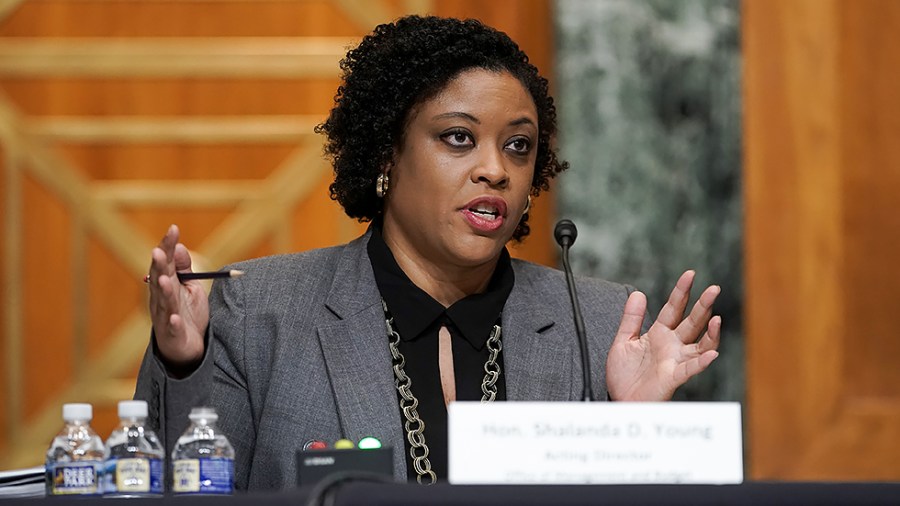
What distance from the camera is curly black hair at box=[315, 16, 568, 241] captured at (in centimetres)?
243

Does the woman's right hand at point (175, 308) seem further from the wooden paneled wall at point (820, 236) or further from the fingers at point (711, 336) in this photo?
the wooden paneled wall at point (820, 236)

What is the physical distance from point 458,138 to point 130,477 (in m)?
1.04

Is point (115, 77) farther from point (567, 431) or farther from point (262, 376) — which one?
point (567, 431)

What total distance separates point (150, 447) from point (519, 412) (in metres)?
0.50

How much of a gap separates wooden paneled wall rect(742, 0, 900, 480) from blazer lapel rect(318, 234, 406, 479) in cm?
164

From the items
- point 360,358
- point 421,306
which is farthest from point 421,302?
point 360,358

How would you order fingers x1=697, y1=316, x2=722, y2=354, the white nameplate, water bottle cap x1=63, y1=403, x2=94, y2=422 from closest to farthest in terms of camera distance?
the white nameplate, water bottle cap x1=63, y1=403, x2=94, y2=422, fingers x1=697, y1=316, x2=722, y2=354

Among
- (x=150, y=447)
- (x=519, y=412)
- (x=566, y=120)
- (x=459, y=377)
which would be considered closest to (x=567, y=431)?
(x=519, y=412)

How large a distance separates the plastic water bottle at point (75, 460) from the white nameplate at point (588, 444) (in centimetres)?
43

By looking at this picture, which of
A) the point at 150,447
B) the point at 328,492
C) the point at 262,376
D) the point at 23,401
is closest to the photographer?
the point at 328,492

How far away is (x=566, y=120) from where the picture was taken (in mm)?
3701

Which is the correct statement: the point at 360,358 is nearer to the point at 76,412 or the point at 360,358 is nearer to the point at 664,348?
the point at 664,348

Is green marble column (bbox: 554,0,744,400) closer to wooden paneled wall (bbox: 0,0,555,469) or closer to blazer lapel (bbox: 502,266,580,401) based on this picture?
wooden paneled wall (bbox: 0,0,555,469)

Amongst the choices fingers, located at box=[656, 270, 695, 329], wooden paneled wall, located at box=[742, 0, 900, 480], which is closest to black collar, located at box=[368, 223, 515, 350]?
fingers, located at box=[656, 270, 695, 329]
